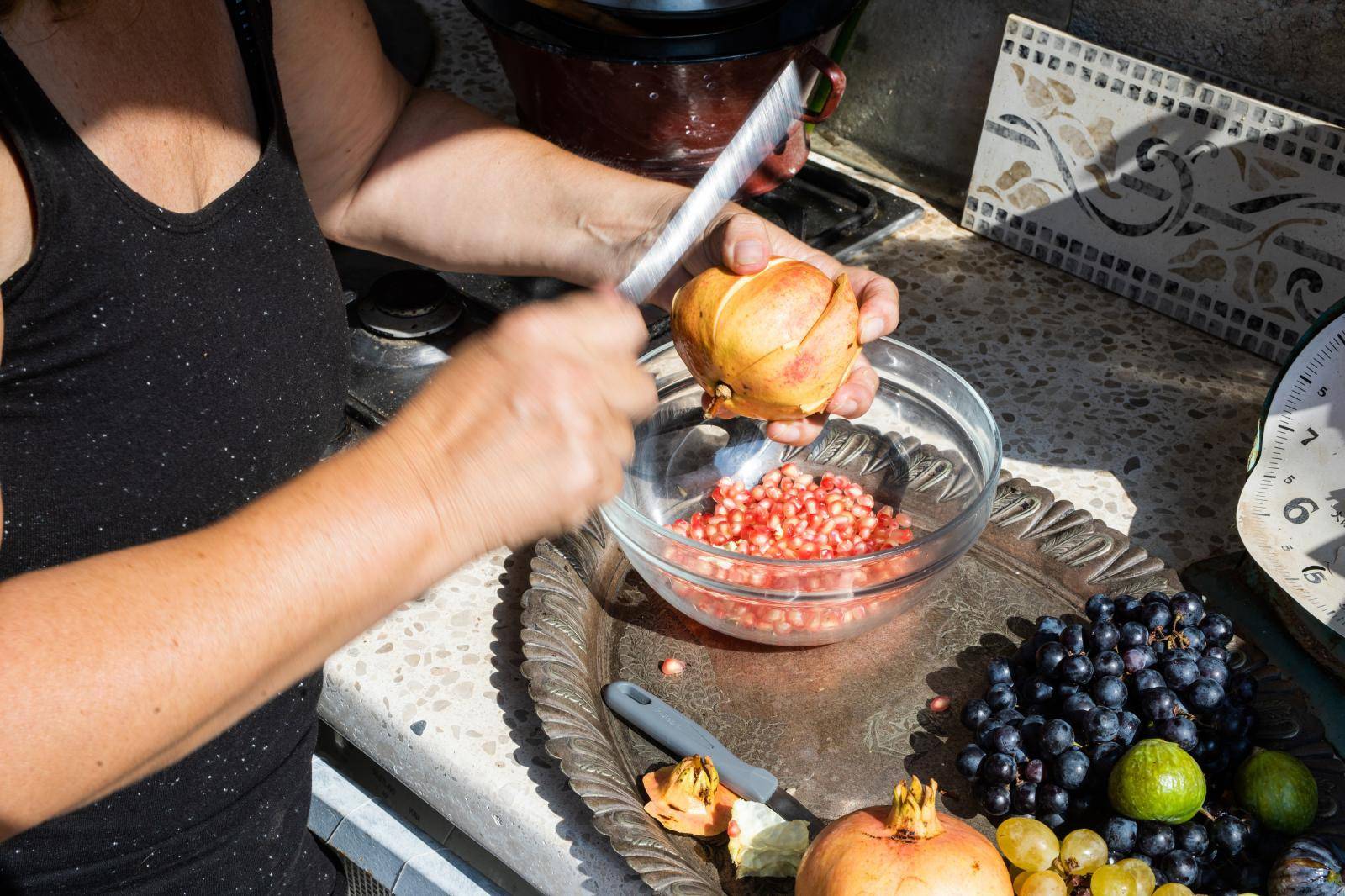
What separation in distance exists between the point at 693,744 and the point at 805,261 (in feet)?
1.71

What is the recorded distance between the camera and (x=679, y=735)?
3.56 feet

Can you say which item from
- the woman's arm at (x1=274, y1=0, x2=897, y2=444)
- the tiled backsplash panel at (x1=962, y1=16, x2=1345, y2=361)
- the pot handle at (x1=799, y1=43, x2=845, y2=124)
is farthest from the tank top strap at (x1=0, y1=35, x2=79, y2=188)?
the tiled backsplash panel at (x1=962, y1=16, x2=1345, y2=361)

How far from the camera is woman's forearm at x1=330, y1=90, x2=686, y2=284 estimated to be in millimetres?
1278

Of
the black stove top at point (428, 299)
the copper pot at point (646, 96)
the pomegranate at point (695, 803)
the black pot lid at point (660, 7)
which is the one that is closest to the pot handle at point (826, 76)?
the copper pot at point (646, 96)

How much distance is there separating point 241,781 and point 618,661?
38 centimetres

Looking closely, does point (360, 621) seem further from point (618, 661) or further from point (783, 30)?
point (783, 30)

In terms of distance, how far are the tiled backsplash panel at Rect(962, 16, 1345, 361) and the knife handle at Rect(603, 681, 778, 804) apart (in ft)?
3.41

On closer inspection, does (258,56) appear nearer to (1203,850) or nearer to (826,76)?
(826,76)

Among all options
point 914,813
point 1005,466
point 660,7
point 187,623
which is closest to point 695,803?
point 914,813

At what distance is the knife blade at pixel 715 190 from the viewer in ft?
3.54

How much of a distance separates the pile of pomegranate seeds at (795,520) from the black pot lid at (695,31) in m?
0.52

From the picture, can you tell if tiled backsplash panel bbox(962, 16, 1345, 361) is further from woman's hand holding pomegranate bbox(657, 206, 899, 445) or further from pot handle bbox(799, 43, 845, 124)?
woman's hand holding pomegranate bbox(657, 206, 899, 445)

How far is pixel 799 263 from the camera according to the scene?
3.77 feet

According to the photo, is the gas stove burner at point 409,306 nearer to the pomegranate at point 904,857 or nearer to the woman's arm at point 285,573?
the woman's arm at point 285,573
